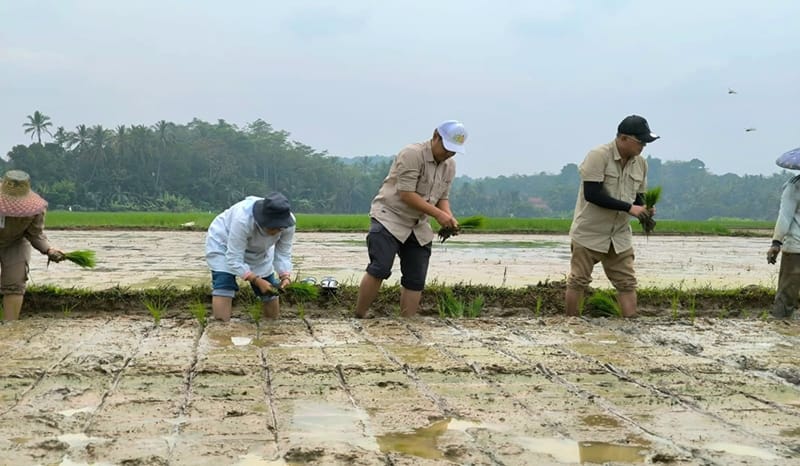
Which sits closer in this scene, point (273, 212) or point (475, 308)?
point (273, 212)

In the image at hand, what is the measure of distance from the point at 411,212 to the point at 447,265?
4.98m

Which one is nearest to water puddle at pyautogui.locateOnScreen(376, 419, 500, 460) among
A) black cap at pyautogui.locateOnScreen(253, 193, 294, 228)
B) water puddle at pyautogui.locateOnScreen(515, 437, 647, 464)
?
water puddle at pyautogui.locateOnScreen(515, 437, 647, 464)

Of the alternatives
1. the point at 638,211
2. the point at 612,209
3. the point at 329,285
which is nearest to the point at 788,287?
the point at 638,211

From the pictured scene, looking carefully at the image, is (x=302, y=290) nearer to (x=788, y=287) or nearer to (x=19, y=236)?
(x=19, y=236)

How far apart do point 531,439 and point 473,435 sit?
7.6 inches

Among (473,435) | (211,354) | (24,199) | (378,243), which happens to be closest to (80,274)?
(24,199)

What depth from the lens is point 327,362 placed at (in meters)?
A: 4.08

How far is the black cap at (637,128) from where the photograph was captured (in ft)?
17.7

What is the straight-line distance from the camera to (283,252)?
5.50 m

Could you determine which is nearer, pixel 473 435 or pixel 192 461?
pixel 192 461

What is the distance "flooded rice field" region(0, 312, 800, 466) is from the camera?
9.04 feet

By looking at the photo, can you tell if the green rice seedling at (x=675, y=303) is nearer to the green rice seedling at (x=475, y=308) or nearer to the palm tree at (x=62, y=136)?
the green rice seedling at (x=475, y=308)

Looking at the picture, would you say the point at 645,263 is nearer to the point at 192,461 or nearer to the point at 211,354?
the point at 211,354

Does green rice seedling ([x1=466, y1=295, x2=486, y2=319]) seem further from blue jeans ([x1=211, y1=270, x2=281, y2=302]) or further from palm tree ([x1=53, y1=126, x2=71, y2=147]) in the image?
palm tree ([x1=53, y1=126, x2=71, y2=147])
